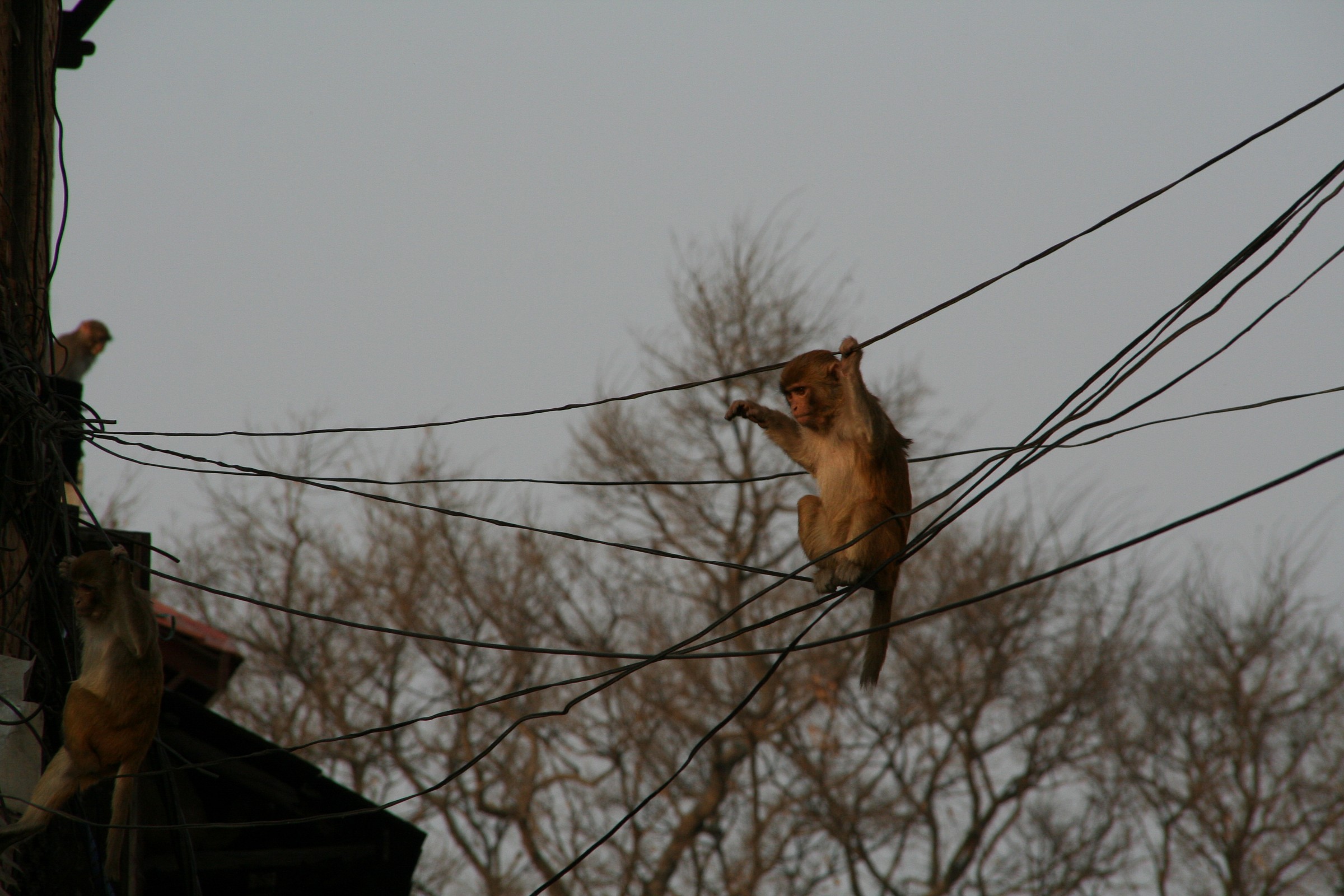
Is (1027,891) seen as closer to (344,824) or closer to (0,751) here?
(344,824)

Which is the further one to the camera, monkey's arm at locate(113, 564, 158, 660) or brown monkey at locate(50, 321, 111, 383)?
brown monkey at locate(50, 321, 111, 383)

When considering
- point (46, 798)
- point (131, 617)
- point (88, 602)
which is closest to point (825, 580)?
point (131, 617)

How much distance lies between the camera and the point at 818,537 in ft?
18.0

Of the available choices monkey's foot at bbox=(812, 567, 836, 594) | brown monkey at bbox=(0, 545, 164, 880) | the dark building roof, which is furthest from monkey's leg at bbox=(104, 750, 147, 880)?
monkey's foot at bbox=(812, 567, 836, 594)

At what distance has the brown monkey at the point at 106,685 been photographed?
393 cm

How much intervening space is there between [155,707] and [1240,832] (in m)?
23.7

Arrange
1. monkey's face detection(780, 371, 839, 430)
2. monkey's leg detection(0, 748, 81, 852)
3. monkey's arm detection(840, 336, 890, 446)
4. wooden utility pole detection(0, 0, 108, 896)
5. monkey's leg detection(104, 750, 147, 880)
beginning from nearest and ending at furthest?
monkey's leg detection(0, 748, 81, 852) → monkey's leg detection(104, 750, 147, 880) → wooden utility pole detection(0, 0, 108, 896) → monkey's arm detection(840, 336, 890, 446) → monkey's face detection(780, 371, 839, 430)

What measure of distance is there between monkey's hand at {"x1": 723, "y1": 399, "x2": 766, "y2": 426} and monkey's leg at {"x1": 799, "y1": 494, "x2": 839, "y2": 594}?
16.0 inches

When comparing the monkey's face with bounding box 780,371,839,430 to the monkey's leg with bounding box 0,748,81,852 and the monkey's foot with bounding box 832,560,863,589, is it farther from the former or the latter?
the monkey's leg with bounding box 0,748,81,852

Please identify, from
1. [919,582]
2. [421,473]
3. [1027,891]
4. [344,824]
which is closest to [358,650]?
[421,473]

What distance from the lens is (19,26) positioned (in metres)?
5.70

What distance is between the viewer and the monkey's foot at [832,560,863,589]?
17.3 feet

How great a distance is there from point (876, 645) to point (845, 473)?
0.76 m

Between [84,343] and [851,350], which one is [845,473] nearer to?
[851,350]
